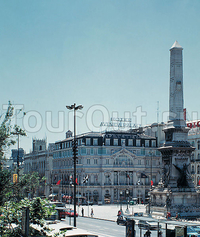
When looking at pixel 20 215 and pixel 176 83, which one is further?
pixel 176 83

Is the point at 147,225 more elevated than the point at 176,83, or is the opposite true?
the point at 176,83

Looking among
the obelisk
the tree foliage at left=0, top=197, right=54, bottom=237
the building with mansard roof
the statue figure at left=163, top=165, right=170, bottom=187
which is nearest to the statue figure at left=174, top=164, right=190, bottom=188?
the statue figure at left=163, top=165, right=170, bottom=187

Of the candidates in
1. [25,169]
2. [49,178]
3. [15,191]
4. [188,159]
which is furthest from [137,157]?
[15,191]

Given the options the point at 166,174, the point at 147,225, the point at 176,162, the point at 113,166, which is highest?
the point at 176,162

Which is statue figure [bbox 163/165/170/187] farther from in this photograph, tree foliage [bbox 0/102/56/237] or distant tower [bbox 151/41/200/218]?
tree foliage [bbox 0/102/56/237]

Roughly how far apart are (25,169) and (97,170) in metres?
59.5

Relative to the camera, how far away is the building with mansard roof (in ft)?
330

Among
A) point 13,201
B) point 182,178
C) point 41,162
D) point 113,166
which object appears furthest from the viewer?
point 41,162

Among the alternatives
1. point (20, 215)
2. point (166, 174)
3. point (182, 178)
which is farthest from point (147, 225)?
point (166, 174)

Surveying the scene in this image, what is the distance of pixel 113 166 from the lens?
102312mm

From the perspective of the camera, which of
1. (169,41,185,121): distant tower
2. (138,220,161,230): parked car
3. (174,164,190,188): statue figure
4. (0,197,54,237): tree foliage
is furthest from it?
(169,41,185,121): distant tower

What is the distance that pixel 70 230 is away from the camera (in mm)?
20672

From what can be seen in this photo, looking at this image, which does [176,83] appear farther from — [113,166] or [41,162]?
[41,162]

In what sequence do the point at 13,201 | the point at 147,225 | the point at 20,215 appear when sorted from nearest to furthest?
→ the point at 20,215 → the point at 13,201 → the point at 147,225
